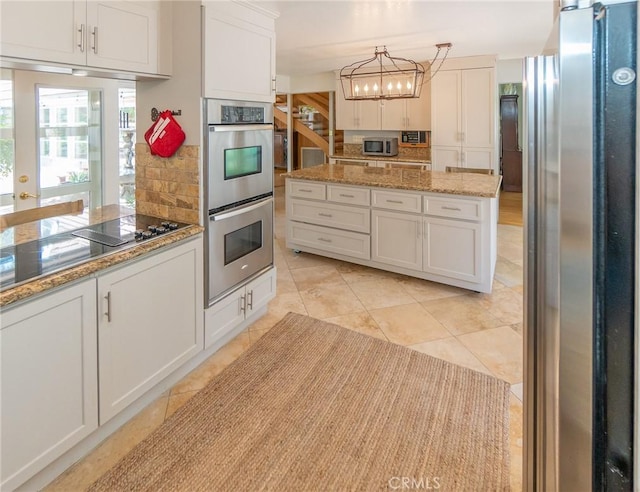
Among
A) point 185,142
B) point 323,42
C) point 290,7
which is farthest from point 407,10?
point 185,142

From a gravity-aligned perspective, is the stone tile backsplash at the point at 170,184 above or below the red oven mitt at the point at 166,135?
below

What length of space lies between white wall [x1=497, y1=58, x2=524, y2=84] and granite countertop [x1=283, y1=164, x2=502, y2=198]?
10.5 ft

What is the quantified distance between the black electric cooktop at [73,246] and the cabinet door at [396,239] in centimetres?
209

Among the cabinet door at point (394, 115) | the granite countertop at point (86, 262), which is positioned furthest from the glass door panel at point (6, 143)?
the cabinet door at point (394, 115)

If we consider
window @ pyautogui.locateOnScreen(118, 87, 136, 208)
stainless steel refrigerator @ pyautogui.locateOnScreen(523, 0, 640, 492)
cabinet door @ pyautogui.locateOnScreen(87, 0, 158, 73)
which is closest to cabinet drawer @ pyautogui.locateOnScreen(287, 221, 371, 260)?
window @ pyautogui.locateOnScreen(118, 87, 136, 208)

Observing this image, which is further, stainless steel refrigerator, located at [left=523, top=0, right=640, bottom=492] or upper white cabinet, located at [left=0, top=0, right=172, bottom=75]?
upper white cabinet, located at [left=0, top=0, right=172, bottom=75]

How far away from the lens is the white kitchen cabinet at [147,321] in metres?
1.89

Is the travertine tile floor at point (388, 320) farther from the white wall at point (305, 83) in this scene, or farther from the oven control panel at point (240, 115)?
the white wall at point (305, 83)

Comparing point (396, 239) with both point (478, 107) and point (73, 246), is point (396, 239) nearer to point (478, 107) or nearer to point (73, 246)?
point (73, 246)

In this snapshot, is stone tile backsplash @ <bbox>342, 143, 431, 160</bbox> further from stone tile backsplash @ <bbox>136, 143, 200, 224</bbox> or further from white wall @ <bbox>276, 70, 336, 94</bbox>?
stone tile backsplash @ <bbox>136, 143, 200, 224</bbox>

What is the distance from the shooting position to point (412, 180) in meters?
4.10

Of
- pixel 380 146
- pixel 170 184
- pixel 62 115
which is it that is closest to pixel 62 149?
pixel 62 115

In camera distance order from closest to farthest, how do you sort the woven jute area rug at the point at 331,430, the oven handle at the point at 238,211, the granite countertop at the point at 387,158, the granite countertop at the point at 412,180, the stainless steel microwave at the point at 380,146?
the woven jute area rug at the point at 331,430
the oven handle at the point at 238,211
the granite countertop at the point at 412,180
the granite countertop at the point at 387,158
the stainless steel microwave at the point at 380,146

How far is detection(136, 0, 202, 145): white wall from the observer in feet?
7.54
